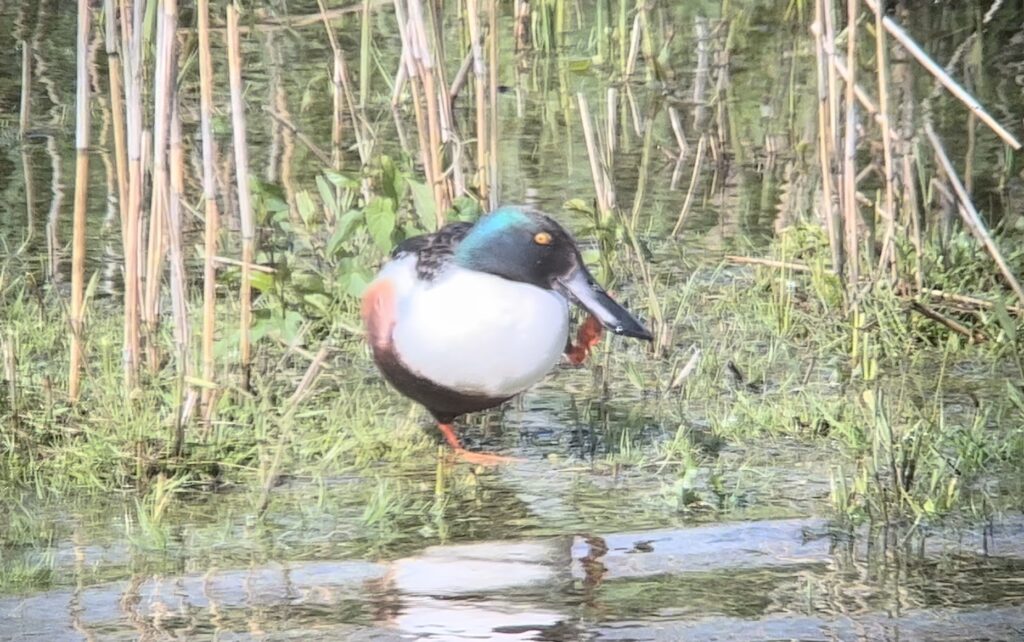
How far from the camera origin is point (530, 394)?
550 cm

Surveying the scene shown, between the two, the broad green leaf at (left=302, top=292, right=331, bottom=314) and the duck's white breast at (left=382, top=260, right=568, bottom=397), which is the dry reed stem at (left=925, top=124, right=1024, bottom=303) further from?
the broad green leaf at (left=302, top=292, right=331, bottom=314)

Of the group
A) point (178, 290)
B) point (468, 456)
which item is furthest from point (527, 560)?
point (178, 290)

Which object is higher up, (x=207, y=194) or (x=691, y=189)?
(x=691, y=189)

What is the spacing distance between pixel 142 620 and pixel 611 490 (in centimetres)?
134

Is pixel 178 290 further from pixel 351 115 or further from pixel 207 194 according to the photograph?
pixel 351 115

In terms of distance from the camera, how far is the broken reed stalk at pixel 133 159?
15.0ft

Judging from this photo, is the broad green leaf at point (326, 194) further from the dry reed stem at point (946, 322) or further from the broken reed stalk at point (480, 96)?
the dry reed stem at point (946, 322)

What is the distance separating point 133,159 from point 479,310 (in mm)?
916

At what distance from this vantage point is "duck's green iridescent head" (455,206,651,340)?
4.68 metres

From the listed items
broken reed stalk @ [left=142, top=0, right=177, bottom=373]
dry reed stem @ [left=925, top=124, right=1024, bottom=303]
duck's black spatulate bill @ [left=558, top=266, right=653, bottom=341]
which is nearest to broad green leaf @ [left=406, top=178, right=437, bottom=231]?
duck's black spatulate bill @ [left=558, top=266, right=653, bottom=341]

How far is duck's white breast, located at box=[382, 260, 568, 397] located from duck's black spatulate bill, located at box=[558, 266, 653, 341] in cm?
15

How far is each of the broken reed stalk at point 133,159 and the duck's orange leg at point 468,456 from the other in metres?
0.83

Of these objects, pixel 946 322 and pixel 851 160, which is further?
pixel 946 322

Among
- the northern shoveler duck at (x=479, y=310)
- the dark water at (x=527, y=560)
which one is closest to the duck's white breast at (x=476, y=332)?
the northern shoveler duck at (x=479, y=310)
